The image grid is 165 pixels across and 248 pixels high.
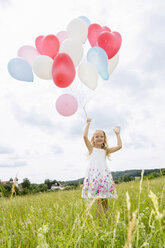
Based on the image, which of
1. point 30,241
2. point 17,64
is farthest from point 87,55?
point 30,241

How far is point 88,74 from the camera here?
3600mm

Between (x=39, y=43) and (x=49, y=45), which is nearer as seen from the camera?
(x=49, y=45)

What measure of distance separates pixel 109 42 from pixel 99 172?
198 centimetres

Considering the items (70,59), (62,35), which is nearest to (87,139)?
(70,59)

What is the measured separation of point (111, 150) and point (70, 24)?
2.17m

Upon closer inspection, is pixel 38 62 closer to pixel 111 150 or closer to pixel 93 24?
pixel 93 24

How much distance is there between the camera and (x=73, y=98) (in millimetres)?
3764

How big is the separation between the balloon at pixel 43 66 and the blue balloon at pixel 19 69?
0.82 ft

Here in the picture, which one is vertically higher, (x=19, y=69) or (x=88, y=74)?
(x=19, y=69)

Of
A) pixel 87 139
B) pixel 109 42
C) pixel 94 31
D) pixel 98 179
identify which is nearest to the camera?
pixel 98 179

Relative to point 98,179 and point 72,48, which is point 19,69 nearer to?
point 72,48

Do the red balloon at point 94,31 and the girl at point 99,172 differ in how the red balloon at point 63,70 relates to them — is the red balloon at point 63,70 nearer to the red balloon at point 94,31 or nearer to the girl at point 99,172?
the girl at point 99,172

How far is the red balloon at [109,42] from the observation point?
143 inches

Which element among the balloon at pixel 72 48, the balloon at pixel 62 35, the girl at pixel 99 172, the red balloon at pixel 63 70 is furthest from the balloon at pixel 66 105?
the balloon at pixel 62 35
